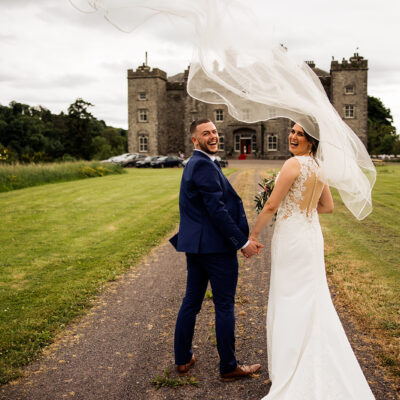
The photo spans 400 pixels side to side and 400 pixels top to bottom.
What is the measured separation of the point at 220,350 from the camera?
363 cm

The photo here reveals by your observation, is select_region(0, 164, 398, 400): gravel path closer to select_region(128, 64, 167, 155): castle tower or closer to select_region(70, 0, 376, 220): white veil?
select_region(70, 0, 376, 220): white veil

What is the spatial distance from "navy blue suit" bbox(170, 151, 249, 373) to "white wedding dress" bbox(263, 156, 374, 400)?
0.39m

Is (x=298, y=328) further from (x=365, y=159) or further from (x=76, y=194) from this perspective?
(x=76, y=194)

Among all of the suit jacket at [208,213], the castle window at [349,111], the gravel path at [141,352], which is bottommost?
the gravel path at [141,352]

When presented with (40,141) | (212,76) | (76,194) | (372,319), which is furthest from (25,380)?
(40,141)

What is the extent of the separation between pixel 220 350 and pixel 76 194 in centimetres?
1537

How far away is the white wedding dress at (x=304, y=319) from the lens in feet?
10.3

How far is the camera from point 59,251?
8.66 m

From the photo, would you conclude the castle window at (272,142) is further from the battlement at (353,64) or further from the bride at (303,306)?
the bride at (303,306)

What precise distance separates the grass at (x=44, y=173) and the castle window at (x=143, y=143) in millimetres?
25641

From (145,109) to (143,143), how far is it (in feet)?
15.8

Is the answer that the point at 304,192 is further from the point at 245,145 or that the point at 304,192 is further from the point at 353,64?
the point at 353,64

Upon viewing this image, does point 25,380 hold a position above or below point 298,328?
below

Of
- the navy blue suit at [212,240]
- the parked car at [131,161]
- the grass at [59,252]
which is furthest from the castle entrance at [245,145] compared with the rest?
the navy blue suit at [212,240]
